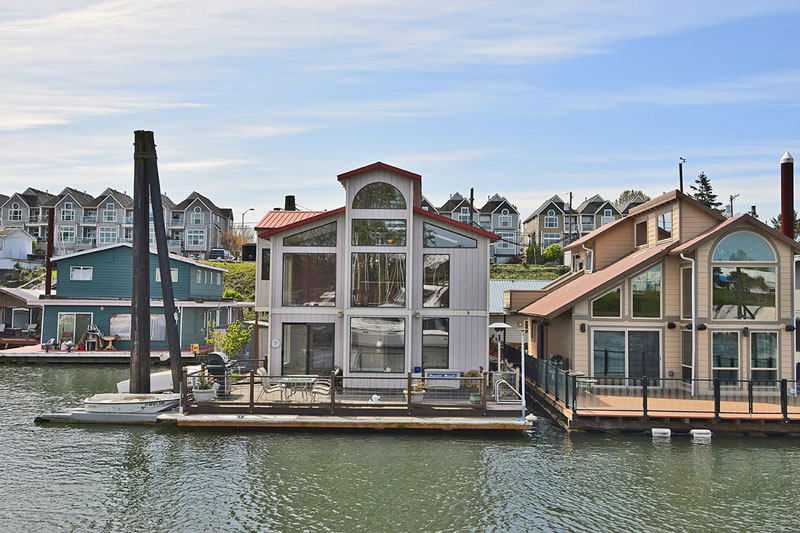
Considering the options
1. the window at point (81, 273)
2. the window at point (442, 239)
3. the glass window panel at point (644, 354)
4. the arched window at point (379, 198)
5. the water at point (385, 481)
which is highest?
the arched window at point (379, 198)

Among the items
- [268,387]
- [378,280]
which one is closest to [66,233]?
[268,387]

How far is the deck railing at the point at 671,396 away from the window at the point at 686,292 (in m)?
2.19

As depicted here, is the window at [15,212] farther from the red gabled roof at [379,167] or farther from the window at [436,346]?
the window at [436,346]

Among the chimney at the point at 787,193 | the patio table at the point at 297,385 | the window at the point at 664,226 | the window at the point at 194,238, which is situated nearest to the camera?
the patio table at the point at 297,385

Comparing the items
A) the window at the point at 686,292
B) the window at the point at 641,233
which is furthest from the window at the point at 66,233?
the window at the point at 686,292

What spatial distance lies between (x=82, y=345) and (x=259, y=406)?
72.2 feet

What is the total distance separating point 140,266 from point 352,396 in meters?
→ 8.04

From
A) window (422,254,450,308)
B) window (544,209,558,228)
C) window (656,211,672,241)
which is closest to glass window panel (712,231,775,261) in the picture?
window (656,211,672,241)

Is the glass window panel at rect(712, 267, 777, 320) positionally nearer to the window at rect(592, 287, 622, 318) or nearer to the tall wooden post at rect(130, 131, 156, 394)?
the window at rect(592, 287, 622, 318)

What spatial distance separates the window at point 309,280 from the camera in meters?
20.5

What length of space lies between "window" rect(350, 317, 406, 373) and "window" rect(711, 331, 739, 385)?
9625 mm

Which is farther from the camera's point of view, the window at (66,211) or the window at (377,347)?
the window at (66,211)

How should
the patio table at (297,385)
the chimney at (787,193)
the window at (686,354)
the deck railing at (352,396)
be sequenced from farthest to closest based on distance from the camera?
the chimney at (787,193) < the window at (686,354) < the patio table at (297,385) < the deck railing at (352,396)

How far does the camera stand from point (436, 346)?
20234 mm
